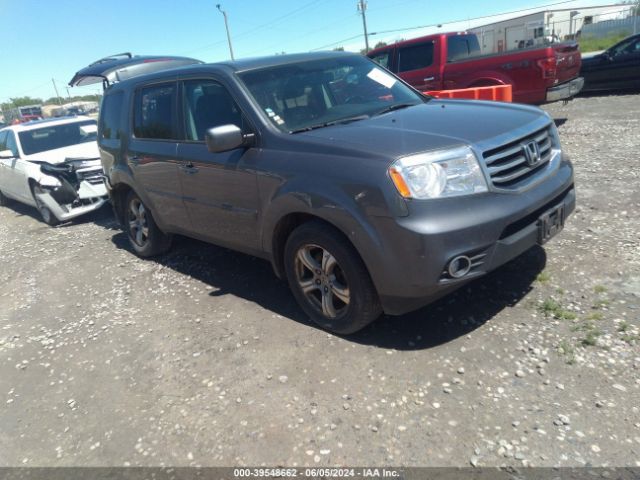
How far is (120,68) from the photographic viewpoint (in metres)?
8.12

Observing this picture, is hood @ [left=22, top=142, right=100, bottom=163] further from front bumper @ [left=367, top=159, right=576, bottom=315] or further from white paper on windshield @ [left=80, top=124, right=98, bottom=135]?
front bumper @ [left=367, top=159, right=576, bottom=315]

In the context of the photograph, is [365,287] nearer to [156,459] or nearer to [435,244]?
[435,244]

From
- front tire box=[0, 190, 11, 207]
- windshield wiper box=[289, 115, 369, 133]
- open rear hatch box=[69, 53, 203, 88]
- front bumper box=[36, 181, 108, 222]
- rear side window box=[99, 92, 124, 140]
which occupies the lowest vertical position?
front tire box=[0, 190, 11, 207]

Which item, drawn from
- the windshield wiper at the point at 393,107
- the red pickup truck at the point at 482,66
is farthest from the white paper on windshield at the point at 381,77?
the red pickup truck at the point at 482,66

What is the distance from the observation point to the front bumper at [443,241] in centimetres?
271

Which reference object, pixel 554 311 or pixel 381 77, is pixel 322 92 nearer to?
pixel 381 77

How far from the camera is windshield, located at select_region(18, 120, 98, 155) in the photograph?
851cm

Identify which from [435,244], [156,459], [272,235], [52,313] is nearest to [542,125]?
[435,244]

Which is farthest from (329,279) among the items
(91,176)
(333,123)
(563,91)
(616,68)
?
(616,68)

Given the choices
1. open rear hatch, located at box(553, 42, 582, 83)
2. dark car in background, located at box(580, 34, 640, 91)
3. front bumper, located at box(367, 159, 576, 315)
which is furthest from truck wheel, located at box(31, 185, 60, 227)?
dark car in background, located at box(580, 34, 640, 91)

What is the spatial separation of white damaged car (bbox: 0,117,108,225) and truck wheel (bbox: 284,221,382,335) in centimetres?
526

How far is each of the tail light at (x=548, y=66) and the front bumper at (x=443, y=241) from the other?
7.05 metres

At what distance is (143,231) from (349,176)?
11.1ft

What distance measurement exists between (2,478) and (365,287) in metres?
2.28
